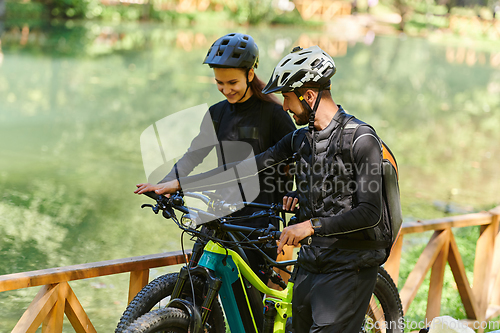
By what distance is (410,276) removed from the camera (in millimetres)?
3984

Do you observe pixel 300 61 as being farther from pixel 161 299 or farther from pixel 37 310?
pixel 37 310

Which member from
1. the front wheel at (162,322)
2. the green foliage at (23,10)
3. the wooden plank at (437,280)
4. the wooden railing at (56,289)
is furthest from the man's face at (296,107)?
the green foliage at (23,10)

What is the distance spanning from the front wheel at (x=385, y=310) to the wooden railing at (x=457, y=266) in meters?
Answer: 0.45

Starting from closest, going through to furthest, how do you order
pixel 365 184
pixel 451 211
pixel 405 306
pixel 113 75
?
1. pixel 365 184
2. pixel 405 306
3. pixel 451 211
4. pixel 113 75

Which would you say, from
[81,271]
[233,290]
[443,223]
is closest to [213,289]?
[233,290]

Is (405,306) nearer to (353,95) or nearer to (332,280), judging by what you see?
(332,280)

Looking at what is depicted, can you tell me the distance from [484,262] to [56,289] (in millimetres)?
3536

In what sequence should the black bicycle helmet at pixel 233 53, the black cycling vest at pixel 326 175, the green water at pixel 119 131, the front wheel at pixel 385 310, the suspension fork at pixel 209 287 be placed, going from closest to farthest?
the black cycling vest at pixel 326 175
the suspension fork at pixel 209 287
the black bicycle helmet at pixel 233 53
the front wheel at pixel 385 310
the green water at pixel 119 131

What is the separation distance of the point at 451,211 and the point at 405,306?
16.2 feet

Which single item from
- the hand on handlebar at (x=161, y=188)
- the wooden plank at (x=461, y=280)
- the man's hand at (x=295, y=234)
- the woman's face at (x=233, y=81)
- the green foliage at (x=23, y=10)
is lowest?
the wooden plank at (x=461, y=280)

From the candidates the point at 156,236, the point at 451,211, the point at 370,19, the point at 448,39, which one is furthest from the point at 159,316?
the point at 370,19

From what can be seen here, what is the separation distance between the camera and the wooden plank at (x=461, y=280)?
4.18m

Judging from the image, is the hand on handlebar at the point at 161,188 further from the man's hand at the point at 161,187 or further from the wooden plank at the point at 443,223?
the wooden plank at the point at 443,223

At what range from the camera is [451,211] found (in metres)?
8.41
